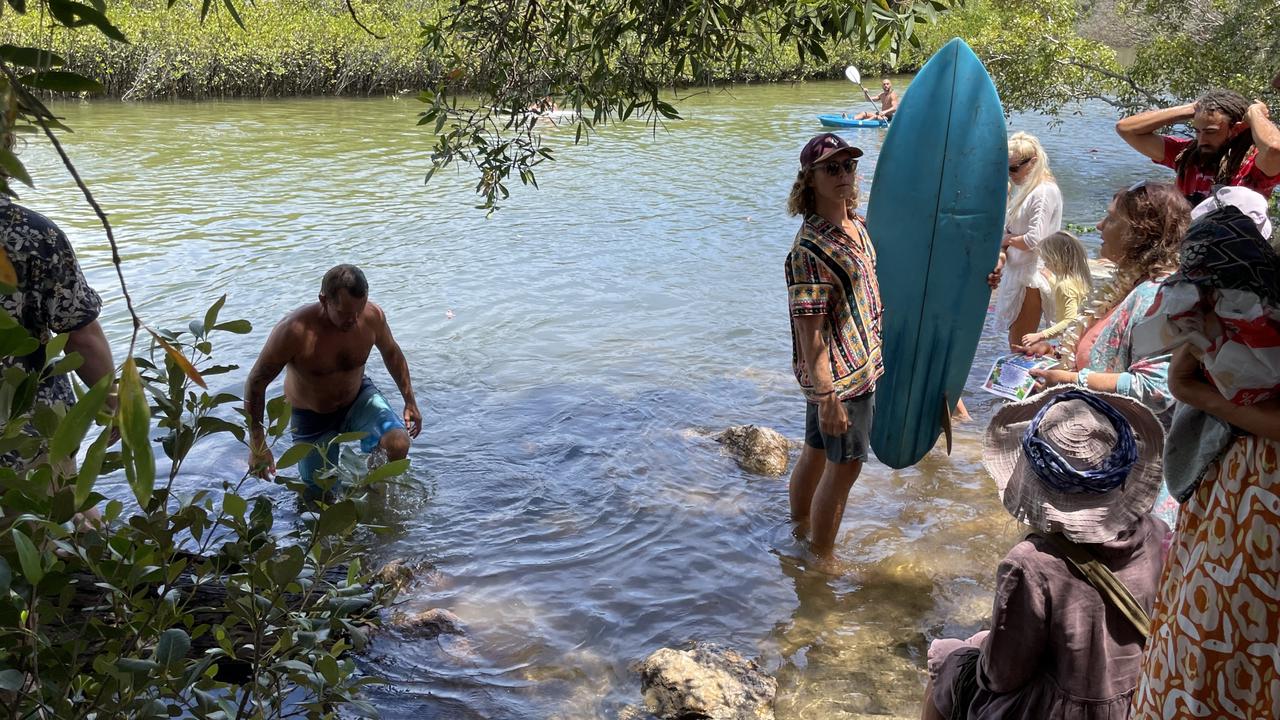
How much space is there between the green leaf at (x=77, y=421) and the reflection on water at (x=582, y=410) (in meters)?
3.29

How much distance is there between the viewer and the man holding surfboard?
13.1 ft

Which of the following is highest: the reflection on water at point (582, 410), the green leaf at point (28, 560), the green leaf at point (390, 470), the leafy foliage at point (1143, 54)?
the leafy foliage at point (1143, 54)

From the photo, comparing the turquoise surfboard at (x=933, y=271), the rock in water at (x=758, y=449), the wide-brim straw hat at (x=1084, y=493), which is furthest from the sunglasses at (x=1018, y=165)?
the wide-brim straw hat at (x=1084, y=493)

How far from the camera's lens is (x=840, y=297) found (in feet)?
13.4

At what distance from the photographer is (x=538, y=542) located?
18.5ft

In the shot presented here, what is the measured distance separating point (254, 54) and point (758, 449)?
2857cm

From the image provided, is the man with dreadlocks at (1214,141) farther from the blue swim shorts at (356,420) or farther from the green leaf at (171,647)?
the green leaf at (171,647)

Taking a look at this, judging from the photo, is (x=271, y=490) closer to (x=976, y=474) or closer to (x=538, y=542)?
(x=538, y=542)

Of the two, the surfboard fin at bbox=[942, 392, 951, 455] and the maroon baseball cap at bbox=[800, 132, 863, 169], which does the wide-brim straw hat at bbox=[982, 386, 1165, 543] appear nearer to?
the maroon baseball cap at bbox=[800, 132, 863, 169]

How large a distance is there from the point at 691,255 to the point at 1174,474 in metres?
11.0

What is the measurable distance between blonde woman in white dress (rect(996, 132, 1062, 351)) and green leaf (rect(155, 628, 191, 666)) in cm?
517

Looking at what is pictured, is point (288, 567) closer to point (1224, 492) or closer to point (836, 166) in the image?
A: point (1224, 492)

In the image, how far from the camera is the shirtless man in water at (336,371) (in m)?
5.38

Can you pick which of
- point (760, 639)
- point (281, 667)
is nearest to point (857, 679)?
point (760, 639)
